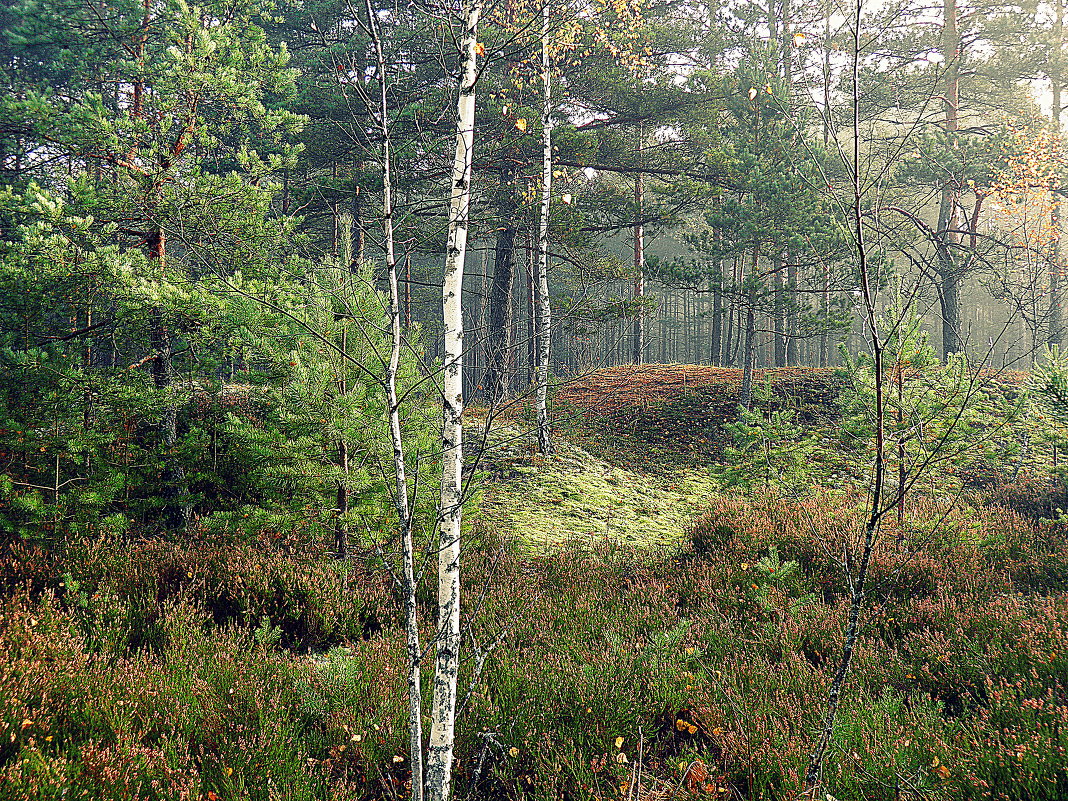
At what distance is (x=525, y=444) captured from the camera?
Result: 40.3ft

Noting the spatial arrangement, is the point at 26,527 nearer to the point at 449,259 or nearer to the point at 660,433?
the point at 449,259

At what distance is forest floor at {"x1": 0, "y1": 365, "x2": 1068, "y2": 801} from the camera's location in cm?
299

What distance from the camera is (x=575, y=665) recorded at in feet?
14.1

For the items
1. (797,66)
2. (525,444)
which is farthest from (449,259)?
(797,66)

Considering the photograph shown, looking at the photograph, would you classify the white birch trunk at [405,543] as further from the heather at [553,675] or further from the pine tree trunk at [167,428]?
the pine tree trunk at [167,428]

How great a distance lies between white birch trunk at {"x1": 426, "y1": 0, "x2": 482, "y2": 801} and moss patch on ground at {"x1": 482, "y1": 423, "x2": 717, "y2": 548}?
4668mm

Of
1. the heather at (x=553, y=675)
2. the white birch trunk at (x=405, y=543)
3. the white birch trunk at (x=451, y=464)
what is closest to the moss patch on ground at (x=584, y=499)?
the heather at (x=553, y=675)

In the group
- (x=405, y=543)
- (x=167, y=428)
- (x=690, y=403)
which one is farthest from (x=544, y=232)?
(x=405, y=543)

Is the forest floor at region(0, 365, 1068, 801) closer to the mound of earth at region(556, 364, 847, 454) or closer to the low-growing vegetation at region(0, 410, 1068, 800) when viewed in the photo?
the low-growing vegetation at region(0, 410, 1068, 800)

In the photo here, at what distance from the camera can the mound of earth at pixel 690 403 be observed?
14188 millimetres

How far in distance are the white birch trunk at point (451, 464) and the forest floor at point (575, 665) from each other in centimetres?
18

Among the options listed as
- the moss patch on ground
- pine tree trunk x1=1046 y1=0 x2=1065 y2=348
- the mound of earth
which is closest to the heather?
the moss patch on ground

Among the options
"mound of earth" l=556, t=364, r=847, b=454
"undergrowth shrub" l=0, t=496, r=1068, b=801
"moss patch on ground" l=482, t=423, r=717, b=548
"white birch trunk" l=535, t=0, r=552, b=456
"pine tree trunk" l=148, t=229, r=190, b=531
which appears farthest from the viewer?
"mound of earth" l=556, t=364, r=847, b=454

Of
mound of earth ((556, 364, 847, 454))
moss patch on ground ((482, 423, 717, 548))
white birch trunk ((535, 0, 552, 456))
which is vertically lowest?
moss patch on ground ((482, 423, 717, 548))
